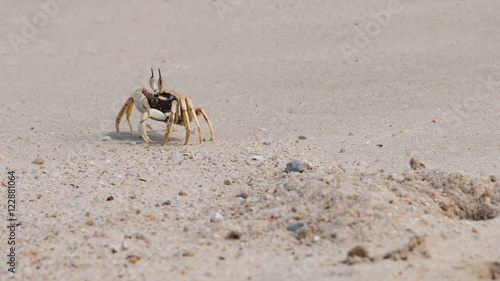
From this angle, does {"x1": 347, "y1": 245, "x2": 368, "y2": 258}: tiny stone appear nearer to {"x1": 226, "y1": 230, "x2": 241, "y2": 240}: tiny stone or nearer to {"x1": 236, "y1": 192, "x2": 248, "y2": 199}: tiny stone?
{"x1": 226, "y1": 230, "x2": 241, "y2": 240}: tiny stone

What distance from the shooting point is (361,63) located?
26.1 ft

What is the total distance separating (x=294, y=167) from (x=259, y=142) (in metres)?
1.23

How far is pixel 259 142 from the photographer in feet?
18.7

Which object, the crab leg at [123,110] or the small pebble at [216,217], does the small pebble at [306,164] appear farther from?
the crab leg at [123,110]

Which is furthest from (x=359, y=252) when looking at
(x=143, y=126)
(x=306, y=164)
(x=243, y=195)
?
(x=143, y=126)

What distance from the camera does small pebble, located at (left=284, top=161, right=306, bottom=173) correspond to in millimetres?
4503

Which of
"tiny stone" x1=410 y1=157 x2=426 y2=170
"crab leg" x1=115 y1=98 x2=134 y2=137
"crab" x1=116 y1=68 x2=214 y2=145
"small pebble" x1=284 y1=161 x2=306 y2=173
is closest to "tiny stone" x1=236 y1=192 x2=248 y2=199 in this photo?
"small pebble" x1=284 y1=161 x2=306 y2=173

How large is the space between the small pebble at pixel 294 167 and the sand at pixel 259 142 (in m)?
0.09

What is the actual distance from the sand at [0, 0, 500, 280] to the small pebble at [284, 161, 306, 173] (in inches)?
3.4

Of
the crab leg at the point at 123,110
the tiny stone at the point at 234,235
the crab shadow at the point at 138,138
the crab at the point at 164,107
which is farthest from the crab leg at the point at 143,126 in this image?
the tiny stone at the point at 234,235

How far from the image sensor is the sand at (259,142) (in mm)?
3383

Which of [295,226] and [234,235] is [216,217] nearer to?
[234,235]

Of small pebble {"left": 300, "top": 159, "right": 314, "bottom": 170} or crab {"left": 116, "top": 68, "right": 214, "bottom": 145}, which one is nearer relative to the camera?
small pebble {"left": 300, "top": 159, "right": 314, "bottom": 170}

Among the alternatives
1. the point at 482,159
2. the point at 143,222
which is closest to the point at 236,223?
the point at 143,222
